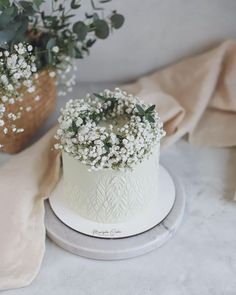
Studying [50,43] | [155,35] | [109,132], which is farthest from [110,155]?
[155,35]

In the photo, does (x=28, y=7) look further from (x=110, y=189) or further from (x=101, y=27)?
(x=110, y=189)

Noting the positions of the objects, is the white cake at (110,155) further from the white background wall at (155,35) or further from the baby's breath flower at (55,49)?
the white background wall at (155,35)

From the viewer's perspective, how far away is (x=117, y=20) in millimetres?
972

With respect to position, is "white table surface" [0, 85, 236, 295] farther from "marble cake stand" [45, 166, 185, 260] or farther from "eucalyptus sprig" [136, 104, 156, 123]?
"eucalyptus sprig" [136, 104, 156, 123]

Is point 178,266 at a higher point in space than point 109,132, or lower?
lower

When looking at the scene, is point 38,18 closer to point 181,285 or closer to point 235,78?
point 235,78

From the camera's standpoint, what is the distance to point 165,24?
1.07 meters

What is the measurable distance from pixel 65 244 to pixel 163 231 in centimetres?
15

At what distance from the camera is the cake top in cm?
74

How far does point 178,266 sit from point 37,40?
0.47 meters

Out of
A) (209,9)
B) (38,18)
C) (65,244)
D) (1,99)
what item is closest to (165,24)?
(209,9)

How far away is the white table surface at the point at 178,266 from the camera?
29.4 inches

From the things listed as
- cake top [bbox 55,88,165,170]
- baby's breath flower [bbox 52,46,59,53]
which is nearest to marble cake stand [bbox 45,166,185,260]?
cake top [bbox 55,88,165,170]

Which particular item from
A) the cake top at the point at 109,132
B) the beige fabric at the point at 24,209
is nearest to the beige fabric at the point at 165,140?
the beige fabric at the point at 24,209
